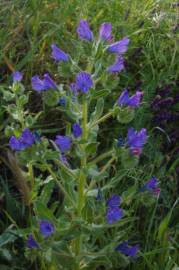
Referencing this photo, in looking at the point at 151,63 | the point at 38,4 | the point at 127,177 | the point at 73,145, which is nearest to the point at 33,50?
the point at 38,4

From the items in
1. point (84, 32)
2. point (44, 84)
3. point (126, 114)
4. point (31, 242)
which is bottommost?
point (31, 242)

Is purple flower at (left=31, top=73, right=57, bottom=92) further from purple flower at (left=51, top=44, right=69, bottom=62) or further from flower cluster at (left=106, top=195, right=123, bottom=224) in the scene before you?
flower cluster at (left=106, top=195, right=123, bottom=224)

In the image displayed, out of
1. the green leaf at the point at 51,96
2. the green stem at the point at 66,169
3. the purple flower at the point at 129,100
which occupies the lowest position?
the green stem at the point at 66,169

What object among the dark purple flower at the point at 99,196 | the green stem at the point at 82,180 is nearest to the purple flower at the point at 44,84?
the green stem at the point at 82,180

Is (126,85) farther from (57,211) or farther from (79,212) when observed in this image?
(79,212)

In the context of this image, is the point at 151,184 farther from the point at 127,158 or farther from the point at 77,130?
the point at 77,130

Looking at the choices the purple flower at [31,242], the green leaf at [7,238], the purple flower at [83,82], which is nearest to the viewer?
the purple flower at [83,82]

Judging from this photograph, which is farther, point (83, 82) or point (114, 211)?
point (114, 211)

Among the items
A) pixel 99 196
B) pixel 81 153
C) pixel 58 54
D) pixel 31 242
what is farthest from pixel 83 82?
pixel 31 242

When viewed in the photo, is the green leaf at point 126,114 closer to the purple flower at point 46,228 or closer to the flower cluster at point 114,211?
the flower cluster at point 114,211
